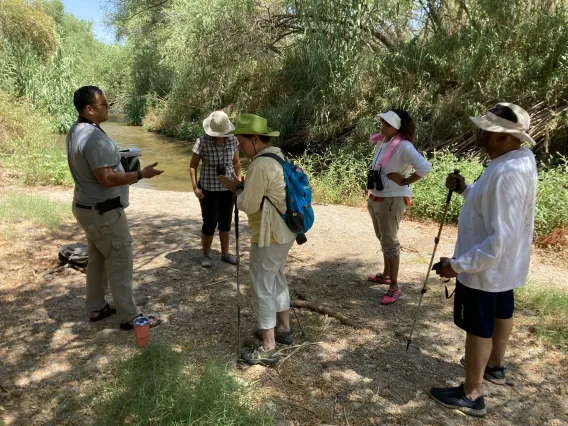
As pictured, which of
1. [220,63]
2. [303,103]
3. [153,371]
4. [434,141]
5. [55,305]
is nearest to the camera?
[153,371]

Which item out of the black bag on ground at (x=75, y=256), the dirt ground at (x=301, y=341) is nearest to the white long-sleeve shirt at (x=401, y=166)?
the dirt ground at (x=301, y=341)

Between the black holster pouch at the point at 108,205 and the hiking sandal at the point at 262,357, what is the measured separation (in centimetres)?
150

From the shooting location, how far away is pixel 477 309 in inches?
105

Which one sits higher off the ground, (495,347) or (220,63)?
(220,63)

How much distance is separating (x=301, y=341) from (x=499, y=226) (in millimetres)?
1915

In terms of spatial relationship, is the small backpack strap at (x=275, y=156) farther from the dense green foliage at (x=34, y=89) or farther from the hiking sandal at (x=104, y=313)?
the dense green foliage at (x=34, y=89)

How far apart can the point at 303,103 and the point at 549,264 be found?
9537 mm

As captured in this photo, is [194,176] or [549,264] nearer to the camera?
[194,176]

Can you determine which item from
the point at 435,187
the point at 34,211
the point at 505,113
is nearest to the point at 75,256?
the point at 34,211

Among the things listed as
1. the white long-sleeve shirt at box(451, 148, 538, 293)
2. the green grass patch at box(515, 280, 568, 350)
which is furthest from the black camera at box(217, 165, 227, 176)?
the green grass patch at box(515, 280, 568, 350)

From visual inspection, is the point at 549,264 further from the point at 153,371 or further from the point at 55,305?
the point at 55,305

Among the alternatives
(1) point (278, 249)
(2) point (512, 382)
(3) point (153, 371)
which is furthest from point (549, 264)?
(3) point (153, 371)

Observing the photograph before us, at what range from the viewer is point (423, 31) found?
11727mm

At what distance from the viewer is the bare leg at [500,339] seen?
2945 millimetres
